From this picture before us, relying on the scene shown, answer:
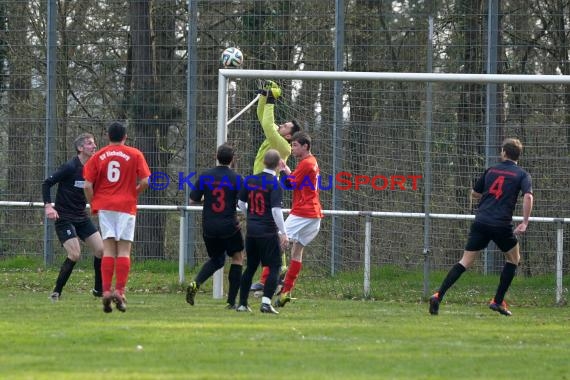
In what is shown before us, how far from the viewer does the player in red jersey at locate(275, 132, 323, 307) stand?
45.1 ft

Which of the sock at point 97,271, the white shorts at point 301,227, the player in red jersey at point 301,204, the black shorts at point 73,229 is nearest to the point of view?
the player in red jersey at point 301,204

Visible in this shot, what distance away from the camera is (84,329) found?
10523mm

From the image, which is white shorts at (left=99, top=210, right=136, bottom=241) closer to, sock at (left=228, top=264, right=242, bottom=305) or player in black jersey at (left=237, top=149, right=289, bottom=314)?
player in black jersey at (left=237, top=149, right=289, bottom=314)

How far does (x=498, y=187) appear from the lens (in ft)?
43.7

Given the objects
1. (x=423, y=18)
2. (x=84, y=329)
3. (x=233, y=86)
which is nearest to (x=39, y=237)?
(x=233, y=86)

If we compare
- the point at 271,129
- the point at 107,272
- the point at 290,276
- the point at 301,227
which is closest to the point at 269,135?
the point at 271,129

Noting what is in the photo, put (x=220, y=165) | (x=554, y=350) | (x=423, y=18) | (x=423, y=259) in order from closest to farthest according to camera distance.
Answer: (x=554, y=350), (x=220, y=165), (x=423, y=259), (x=423, y=18)

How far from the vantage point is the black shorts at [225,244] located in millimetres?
13141

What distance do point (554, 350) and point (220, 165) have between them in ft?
14.6

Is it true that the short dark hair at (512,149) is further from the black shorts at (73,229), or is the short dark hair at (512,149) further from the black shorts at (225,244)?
the black shorts at (73,229)

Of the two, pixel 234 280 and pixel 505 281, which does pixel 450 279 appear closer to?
pixel 505 281

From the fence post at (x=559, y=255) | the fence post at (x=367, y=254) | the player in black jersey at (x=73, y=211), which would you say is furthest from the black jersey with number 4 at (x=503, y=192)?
the player in black jersey at (x=73, y=211)

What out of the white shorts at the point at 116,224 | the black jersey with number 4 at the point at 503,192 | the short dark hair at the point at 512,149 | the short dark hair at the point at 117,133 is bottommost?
the white shorts at the point at 116,224

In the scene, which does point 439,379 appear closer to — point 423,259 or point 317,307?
point 317,307
